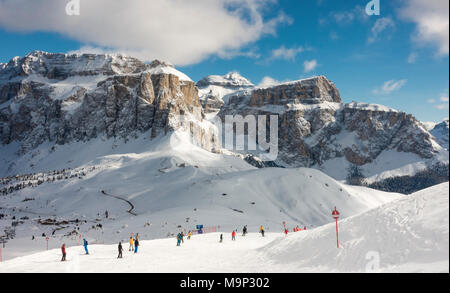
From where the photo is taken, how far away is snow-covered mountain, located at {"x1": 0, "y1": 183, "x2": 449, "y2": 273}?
38.5 feet

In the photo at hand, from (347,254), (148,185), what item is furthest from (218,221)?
(148,185)

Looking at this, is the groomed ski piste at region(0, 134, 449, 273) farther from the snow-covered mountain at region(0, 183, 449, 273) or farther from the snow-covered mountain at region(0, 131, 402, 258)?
the snow-covered mountain at region(0, 131, 402, 258)

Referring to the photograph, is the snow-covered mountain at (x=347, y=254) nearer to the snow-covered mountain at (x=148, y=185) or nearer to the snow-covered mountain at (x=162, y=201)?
the snow-covered mountain at (x=148, y=185)

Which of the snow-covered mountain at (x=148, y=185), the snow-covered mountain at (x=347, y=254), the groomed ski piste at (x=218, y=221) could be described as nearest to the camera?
the snow-covered mountain at (x=347, y=254)

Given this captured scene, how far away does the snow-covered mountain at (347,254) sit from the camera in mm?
11742

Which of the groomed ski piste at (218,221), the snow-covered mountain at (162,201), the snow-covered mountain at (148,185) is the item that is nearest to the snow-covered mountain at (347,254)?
the groomed ski piste at (218,221)

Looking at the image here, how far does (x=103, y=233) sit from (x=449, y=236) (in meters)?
40.9

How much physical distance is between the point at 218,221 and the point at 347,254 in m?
34.3

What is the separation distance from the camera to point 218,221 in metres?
47.4

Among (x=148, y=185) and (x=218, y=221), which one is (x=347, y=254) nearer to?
(x=218, y=221)

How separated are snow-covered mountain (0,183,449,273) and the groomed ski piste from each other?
57 millimetres

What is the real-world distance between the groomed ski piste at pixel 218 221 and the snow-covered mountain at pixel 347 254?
0.06 m

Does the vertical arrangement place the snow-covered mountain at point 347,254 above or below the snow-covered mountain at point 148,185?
below

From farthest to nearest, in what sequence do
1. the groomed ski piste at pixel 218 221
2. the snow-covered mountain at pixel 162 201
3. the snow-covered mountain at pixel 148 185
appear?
the snow-covered mountain at pixel 148 185 → the snow-covered mountain at pixel 162 201 → the groomed ski piste at pixel 218 221
